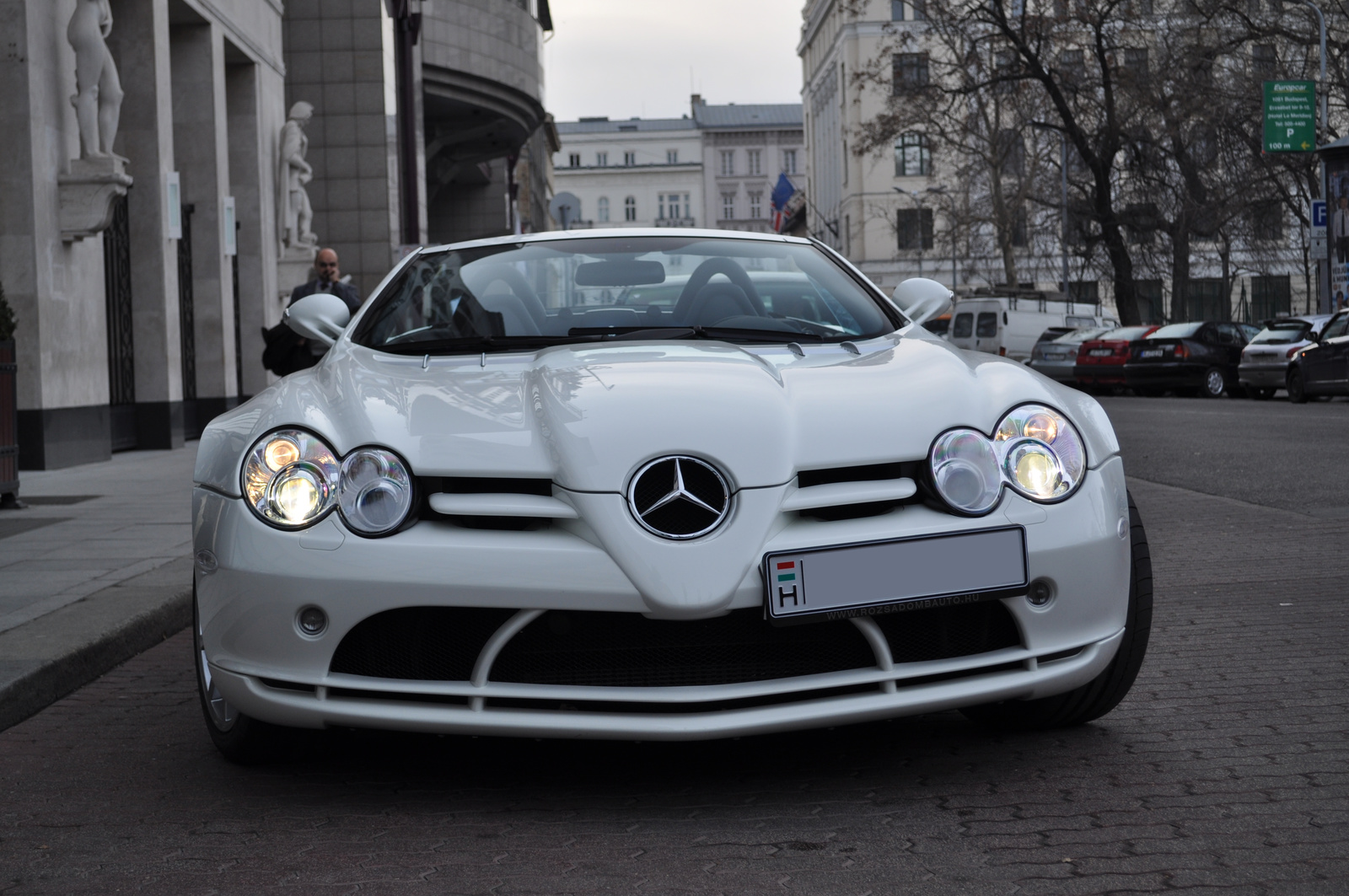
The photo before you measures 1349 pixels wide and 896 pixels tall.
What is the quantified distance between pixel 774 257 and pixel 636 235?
45 cm

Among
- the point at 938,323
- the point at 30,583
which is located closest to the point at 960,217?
the point at 938,323

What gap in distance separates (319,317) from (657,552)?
88.5 inches

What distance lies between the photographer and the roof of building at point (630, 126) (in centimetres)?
14562

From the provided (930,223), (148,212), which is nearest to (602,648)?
(148,212)

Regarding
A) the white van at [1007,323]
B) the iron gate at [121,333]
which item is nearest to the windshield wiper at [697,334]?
the iron gate at [121,333]

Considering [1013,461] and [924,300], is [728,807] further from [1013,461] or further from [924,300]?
[924,300]

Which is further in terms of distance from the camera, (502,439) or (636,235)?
(636,235)

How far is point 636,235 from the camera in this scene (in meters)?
5.26

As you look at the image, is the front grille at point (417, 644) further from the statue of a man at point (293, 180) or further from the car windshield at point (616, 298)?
the statue of a man at point (293, 180)

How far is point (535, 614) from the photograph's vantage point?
3.29 m

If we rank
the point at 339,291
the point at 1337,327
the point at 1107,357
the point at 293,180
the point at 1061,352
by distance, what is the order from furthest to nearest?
the point at 1061,352
the point at 1107,357
the point at 1337,327
the point at 293,180
the point at 339,291

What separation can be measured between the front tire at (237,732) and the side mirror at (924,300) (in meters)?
2.33

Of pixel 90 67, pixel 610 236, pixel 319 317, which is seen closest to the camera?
pixel 319 317

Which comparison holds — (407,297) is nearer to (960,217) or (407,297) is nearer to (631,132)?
(960,217)
